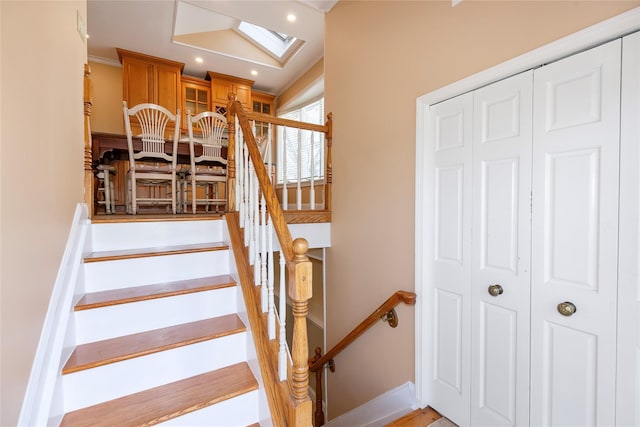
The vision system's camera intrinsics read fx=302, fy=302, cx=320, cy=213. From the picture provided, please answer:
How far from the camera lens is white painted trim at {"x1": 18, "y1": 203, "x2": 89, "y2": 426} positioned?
105 centimetres

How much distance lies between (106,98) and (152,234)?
3854 mm

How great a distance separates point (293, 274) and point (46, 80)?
1333 millimetres

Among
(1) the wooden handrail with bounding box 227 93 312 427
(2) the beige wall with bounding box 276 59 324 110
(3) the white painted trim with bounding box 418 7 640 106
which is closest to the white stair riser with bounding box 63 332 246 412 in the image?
(1) the wooden handrail with bounding box 227 93 312 427

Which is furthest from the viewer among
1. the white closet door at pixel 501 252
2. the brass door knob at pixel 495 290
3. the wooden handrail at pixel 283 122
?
the wooden handrail at pixel 283 122

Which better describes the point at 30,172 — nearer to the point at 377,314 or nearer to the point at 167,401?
the point at 167,401

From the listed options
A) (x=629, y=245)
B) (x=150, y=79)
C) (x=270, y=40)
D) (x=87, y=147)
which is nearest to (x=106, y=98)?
(x=150, y=79)

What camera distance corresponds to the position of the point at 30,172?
1.11m

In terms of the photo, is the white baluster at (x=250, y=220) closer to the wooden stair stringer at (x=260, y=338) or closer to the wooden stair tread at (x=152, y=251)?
the wooden stair stringer at (x=260, y=338)

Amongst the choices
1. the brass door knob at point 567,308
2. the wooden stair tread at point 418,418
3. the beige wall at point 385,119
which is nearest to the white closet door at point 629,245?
the brass door knob at point 567,308

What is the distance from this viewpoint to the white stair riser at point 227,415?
1.26 meters

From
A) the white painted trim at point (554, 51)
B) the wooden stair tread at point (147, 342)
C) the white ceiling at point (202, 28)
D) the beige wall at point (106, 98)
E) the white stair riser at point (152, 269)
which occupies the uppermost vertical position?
the white ceiling at point (202, 28)

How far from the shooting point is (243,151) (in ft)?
6.87

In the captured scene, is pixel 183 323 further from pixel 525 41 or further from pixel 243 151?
pixel 525 41

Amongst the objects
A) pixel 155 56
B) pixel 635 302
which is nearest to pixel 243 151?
pixel 635 302
